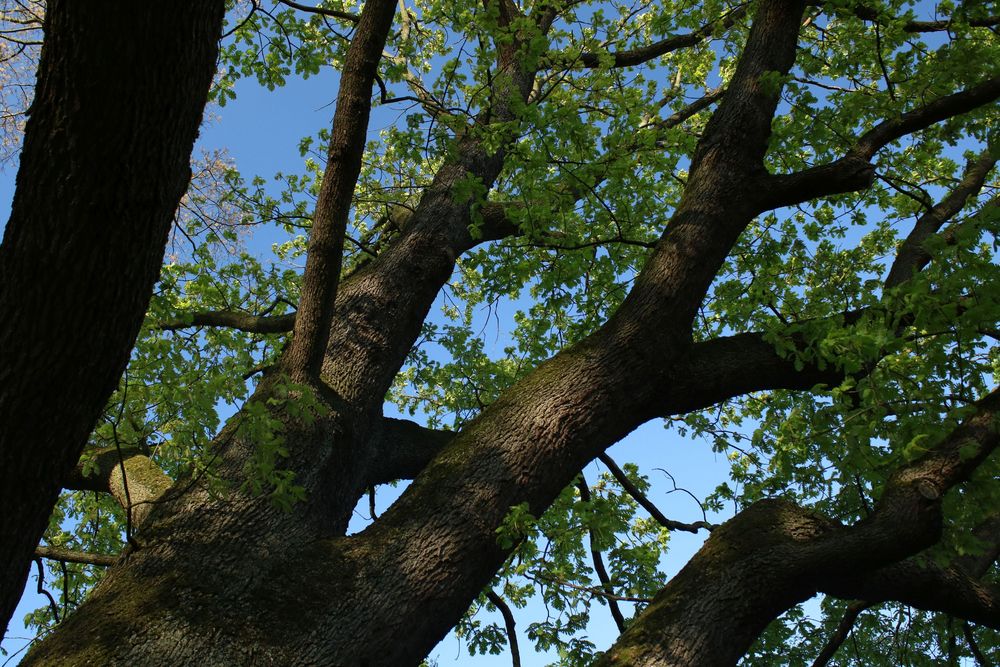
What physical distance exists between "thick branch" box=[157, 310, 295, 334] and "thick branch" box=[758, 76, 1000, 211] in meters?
4.07

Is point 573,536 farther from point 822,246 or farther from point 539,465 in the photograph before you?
point 822,246

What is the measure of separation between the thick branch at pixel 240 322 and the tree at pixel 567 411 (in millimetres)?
28

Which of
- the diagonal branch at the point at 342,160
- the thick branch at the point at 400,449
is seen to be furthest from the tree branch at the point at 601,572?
the diagonal branch at the point at 342,160

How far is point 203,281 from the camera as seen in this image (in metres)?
7.23

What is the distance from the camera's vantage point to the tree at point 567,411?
4.06m

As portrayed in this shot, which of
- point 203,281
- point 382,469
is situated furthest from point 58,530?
point 382,469

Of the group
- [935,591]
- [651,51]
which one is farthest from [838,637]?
[651,51]

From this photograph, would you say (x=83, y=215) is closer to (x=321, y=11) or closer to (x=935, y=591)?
(x=321, y=11)

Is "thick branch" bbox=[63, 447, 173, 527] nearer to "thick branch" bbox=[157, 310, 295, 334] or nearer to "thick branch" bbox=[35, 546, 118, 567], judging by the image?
"thick branch" bbox=[35, 546, 118, 567]

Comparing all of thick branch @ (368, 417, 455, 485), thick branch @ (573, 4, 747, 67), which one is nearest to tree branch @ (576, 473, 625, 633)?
thick branch @ (368, 417, 455, 485)

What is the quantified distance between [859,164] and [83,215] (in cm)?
496

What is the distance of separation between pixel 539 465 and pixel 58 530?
6645 mm

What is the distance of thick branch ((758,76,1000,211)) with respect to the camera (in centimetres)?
531

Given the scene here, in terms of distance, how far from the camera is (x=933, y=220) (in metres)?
6.70
